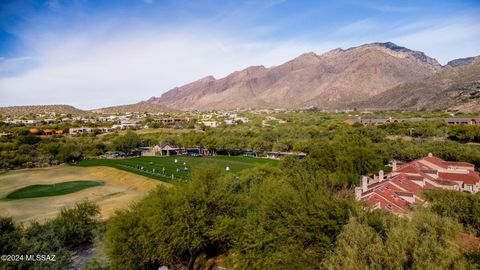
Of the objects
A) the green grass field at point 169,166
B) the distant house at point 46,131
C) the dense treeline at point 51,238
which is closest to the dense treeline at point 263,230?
the dense treeline at point 51,238

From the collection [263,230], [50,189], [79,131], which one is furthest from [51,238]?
[79,131]

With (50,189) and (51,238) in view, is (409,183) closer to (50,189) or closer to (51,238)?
(51,238)

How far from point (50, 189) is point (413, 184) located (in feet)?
174

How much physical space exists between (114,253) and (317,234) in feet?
38.1

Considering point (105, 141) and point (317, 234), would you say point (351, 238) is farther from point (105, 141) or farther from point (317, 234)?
point (105, 141)

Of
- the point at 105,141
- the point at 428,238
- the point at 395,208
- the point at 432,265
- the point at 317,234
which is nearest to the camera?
the point at 432,265

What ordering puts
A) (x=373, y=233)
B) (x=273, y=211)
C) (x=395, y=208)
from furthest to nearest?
(x=395, y=208) → (x=273, y=211) → (x=373, y=233)

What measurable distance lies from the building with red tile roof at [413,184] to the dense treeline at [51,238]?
2121 centimetres

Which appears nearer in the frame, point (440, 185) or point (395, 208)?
point (395, 208)

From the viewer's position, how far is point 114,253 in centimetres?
2025

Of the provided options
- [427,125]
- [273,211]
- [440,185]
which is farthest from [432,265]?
[427,125]

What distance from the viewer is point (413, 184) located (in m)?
36.2

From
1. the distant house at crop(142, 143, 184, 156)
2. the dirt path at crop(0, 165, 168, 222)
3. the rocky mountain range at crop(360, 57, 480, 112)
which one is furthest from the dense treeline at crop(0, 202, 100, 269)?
the rocky mountain range at crop(360, 57, 480, 112)

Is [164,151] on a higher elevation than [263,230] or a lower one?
lower
